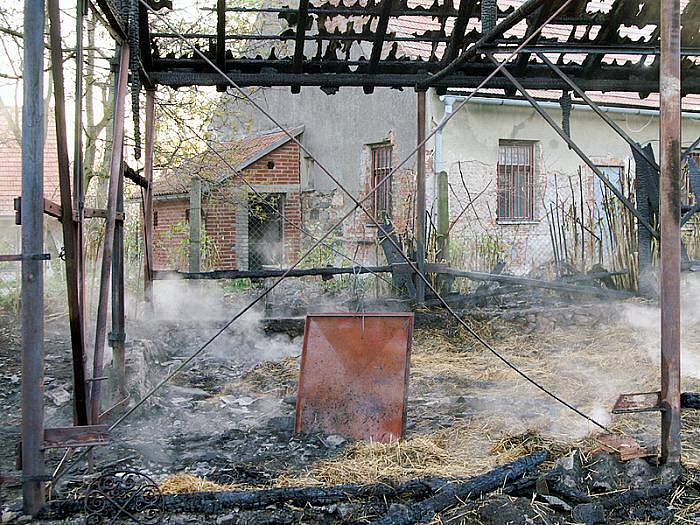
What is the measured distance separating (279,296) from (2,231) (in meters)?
7.06

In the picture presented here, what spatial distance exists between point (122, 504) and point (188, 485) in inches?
20.1

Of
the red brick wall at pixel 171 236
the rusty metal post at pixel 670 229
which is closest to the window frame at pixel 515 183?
the red brick wall at pixel 171 236

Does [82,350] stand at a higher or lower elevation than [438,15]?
lower

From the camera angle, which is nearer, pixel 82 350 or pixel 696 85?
pixel 82 350

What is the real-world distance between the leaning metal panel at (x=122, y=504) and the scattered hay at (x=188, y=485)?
199 mm

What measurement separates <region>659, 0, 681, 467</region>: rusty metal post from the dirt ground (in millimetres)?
308

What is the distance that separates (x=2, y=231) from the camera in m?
15.7

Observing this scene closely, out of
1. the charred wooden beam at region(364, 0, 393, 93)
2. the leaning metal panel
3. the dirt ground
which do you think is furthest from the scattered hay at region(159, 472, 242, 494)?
the charred wooden beam at region(364, 0, 393, 93)

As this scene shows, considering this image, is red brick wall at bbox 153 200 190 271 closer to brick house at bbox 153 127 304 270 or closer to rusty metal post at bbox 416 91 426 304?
brick house at bbox 153 127 304 270

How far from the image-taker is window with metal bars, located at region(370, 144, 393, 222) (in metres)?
16.7

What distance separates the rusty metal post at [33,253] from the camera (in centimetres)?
363

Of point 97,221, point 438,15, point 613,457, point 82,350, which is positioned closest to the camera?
point 82,350

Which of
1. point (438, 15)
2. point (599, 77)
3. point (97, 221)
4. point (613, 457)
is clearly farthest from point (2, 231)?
point (613, 457)

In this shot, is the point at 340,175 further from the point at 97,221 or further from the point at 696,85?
the point at 696,85
